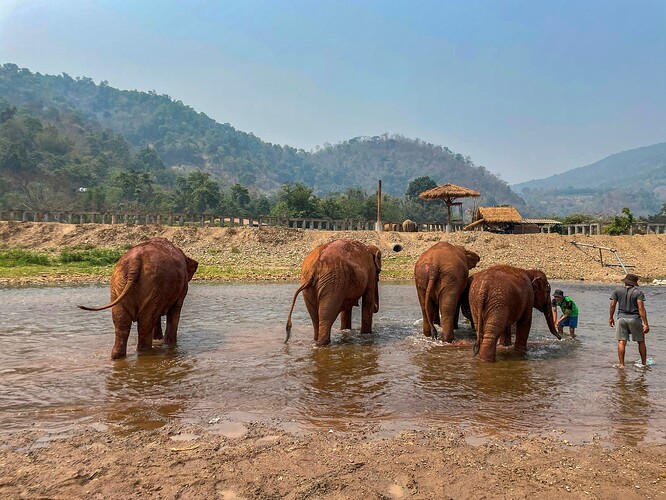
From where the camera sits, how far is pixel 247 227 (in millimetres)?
41812

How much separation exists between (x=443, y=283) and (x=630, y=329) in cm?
349

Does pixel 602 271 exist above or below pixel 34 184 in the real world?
below

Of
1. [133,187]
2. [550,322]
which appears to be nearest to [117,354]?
[550,322]

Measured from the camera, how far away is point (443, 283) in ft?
35.2

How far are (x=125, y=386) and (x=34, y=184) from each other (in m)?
91.5

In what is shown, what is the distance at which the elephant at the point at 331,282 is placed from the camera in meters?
9.97

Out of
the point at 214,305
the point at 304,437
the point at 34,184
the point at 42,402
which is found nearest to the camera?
the point at 304,437

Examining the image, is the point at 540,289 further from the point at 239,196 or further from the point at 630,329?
the point at 239,196

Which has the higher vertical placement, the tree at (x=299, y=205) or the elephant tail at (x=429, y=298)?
the tree at (x=299, y=205)

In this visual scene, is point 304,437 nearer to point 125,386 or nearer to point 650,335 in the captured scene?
point 125,386

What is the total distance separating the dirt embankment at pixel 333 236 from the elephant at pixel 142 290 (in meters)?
17.6

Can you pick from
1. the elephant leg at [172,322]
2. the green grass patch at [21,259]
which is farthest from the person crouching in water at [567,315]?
the green grass patch at [21,259]

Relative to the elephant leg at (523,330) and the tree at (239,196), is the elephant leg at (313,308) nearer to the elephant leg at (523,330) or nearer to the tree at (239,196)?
the elephant leg at (523,330)

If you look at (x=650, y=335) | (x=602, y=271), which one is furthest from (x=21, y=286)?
(x=602, y=271)
